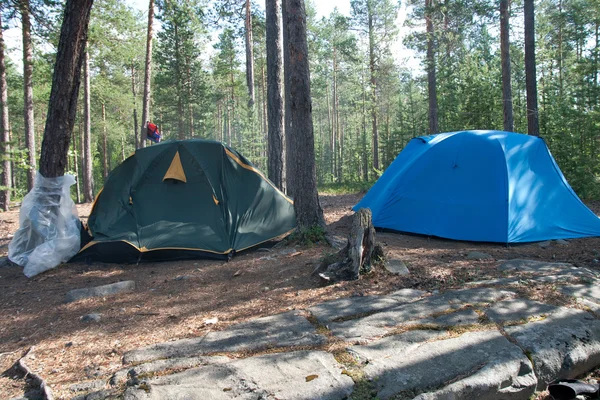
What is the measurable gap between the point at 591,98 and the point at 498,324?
12.0m

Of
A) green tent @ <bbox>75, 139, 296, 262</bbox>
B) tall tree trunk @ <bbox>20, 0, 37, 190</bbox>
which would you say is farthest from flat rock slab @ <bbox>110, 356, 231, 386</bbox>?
tall tree trunk @ <bbox>20, 0, 37, 190</bbox>

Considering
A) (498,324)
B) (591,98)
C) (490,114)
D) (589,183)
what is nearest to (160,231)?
(498,324)

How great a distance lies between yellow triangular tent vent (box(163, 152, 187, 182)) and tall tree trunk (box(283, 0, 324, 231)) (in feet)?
Answer: 5.64

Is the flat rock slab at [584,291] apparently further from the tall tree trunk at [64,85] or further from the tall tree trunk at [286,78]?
the tall tree trunk at [64,85]

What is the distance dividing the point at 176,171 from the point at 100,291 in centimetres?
231

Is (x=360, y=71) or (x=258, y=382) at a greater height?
(x=360, y=71)

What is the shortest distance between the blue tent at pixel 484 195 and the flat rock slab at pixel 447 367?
376cm

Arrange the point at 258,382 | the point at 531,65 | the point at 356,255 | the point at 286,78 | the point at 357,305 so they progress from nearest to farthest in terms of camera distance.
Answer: the point at 258,382 < the point at 357,305 < the point at 356,255 < the point at 286,78 < the point at 531,65

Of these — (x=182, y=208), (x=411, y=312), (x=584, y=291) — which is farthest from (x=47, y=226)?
(x=584, y=291)

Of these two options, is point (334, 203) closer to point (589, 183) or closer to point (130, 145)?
point (589, 183)

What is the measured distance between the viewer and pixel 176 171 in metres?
6.57

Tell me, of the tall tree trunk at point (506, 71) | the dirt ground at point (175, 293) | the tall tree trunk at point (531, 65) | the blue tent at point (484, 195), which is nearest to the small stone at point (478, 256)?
the dirt ground at point (175, 293)

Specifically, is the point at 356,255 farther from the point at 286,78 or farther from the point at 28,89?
the point at 28,89

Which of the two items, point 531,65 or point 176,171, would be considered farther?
point 531,65
